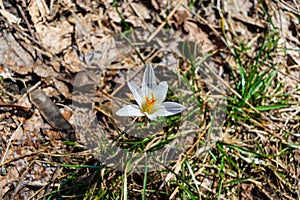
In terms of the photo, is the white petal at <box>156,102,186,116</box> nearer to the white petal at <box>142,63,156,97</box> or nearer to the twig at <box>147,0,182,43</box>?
the white petal at <box>142,63,156,97</box>

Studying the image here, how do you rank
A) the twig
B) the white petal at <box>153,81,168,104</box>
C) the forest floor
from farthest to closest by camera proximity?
1. the twig
2. the forest floor
3. the white petal at <box>153,81,168,104</box>

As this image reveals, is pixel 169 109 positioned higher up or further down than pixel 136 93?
further down

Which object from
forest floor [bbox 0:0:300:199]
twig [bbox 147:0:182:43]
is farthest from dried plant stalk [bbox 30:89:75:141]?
twig [bbox 147:0:182:43]

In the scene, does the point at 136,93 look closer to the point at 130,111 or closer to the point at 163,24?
the point at 130,111

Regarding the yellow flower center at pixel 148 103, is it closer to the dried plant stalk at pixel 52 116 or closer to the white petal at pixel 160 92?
the white petal at pixel 160 92

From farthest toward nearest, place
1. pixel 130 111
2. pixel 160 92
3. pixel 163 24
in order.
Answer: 1. pixel 163 24
2. pixel 160 92
3. pixel 130 111

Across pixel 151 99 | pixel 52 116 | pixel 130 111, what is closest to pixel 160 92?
pixel 151 99

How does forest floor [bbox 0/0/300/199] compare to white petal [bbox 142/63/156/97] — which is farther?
forest floor [bbox 0/0/300/199]

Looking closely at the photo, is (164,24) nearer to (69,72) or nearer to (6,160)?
(69,72)
